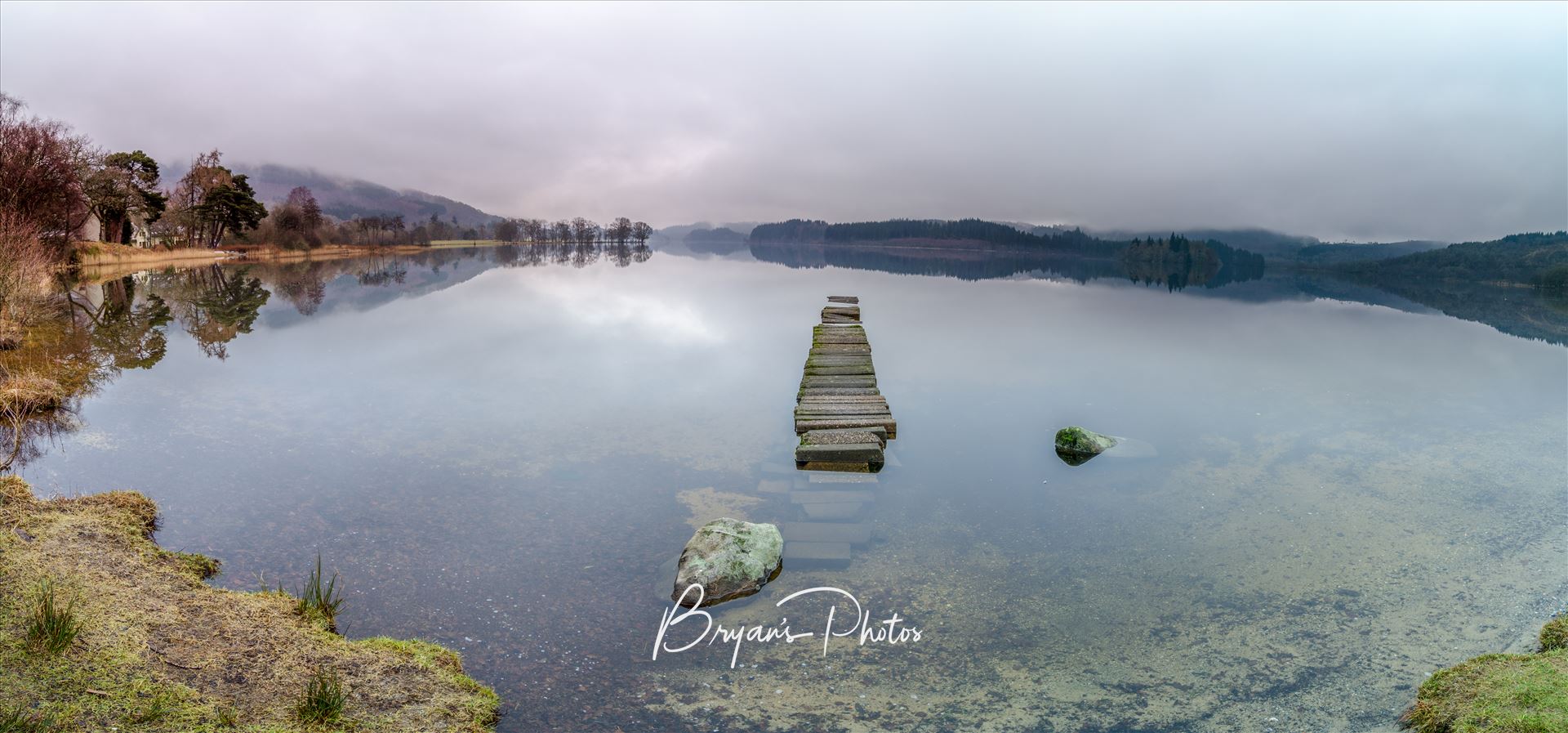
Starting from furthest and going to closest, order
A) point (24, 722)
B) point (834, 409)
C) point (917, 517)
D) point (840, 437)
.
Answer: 1. point (834, 409)
2. point (840, 437)
3. point (917, 517)
4. point (24, 722)

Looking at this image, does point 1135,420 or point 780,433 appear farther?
point 1135,420

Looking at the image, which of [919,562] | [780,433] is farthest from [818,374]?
[919,562]

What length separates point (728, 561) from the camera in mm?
9273

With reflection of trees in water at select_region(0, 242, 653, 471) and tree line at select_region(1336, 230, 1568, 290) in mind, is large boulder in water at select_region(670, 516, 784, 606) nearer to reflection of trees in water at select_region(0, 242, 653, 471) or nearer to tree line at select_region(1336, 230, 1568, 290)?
reflection of trees in water at select_region(0, 242, 653, 471)

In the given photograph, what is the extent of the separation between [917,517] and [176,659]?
350 inches

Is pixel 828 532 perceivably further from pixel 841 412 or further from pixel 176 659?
pixel 176 659

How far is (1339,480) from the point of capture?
14312 mm

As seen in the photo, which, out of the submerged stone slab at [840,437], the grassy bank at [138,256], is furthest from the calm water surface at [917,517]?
the grassy bank at [138,256]

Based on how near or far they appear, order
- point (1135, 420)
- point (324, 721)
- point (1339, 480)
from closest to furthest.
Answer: point (324, 721)
point (1339, 480)
point (1135, 420)

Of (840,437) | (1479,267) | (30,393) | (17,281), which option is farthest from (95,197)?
(1479,267)

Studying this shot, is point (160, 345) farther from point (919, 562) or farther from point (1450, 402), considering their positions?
point (1450, 402)

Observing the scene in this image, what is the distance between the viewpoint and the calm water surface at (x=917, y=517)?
7473 mm

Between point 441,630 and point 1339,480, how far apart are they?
14923 millimetres

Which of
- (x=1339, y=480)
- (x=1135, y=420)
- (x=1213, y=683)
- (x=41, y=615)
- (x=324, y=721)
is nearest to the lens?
(x=324, y=721)
